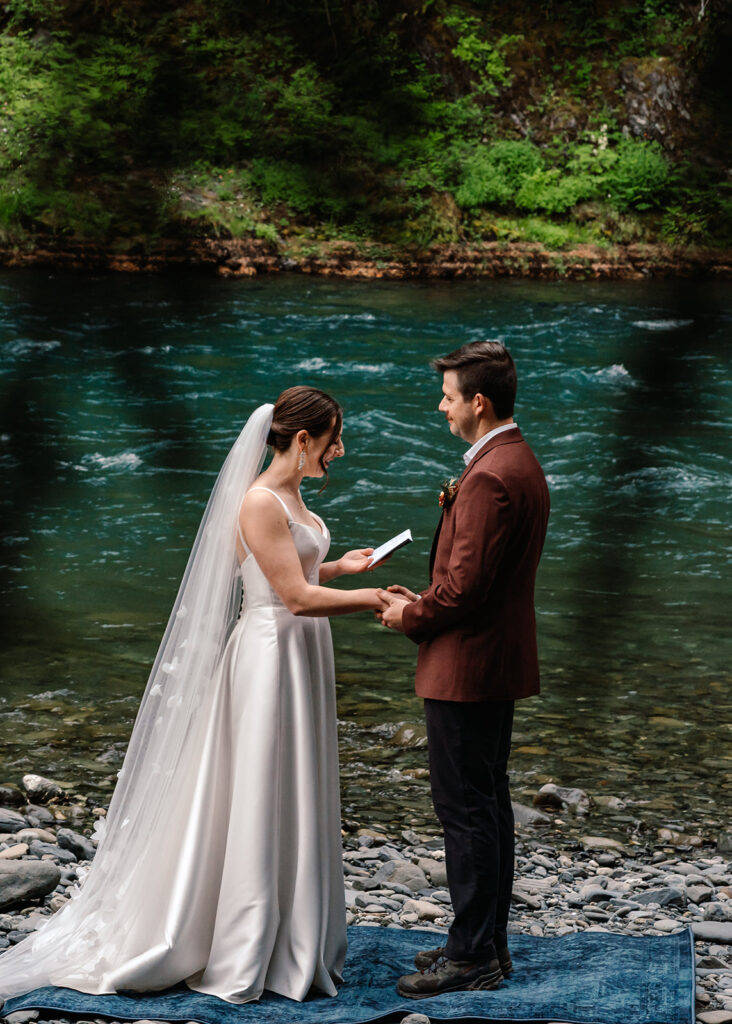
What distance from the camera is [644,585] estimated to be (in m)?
8.42

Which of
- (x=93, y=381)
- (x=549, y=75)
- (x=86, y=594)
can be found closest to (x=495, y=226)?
(x=549, y=75)

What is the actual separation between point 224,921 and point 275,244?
50.2 ft

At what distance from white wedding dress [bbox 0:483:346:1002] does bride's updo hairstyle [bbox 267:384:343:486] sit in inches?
8.9

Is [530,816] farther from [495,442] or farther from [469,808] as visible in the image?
[495,442]

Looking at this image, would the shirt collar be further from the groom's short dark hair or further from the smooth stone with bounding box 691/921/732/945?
the smooth stone with bounding box 691/921/732/945

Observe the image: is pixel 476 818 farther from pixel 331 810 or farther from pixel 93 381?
pixel 93 381

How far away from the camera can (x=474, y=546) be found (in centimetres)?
256

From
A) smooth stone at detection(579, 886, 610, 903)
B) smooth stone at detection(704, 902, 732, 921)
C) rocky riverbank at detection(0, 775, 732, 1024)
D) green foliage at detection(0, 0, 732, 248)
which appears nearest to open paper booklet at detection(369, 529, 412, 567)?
rocky riverbank at detection(0, 775, 732, 1024)

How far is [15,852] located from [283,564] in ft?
5.61

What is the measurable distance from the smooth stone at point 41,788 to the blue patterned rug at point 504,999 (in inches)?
81.9

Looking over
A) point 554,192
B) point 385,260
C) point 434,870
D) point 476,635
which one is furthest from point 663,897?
point 554,192

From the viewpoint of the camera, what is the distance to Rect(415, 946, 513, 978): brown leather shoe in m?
2.73

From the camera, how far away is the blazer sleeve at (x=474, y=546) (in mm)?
2559

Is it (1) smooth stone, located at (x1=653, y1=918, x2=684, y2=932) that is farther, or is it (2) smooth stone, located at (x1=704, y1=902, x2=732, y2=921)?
(2) smooth stone, located at (x1=704, y1=902, x2=732, y2=921)
